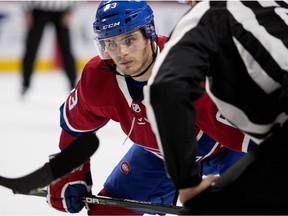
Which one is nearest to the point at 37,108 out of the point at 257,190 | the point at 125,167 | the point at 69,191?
the point at 125,167

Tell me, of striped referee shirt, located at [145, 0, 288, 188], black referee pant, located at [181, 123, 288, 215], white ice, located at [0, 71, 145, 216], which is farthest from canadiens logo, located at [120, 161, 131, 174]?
black referee pant, located at [181, 123, 288, 215]

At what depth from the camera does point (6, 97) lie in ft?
19.7

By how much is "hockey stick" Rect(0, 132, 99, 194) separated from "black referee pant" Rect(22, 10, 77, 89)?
393 cm

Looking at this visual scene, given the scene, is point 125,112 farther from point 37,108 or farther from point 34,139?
point 37,108

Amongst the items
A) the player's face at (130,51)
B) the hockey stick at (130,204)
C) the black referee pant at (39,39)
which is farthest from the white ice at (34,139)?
the player's face at (130,51)

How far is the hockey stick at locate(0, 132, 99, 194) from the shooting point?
1.88 m

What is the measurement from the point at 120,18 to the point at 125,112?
372 millimetres

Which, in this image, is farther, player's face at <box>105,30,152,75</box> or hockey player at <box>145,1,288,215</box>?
player's face at <box>105,30,152,75</box>

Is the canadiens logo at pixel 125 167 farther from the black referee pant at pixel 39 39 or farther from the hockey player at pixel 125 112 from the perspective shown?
the black referee pant at pixel 39 39

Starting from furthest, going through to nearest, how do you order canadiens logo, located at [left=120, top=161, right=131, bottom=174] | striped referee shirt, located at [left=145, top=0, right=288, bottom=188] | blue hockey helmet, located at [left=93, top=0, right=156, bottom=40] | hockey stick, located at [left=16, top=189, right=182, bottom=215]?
1. canadiens logo, located at [left=120, top=161, right=131, bottom=174]
2. hockey stick, located at [left=16, top=189, right=182, bottom=215]
3. blue hockey helmet, located at [left=93, top=0, right=156, bottom=40]
4. striped referee shirt, located at [left=145, top=0, right=288, bottom=188]

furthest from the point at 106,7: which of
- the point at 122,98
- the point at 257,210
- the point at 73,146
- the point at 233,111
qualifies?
the point at 257,210

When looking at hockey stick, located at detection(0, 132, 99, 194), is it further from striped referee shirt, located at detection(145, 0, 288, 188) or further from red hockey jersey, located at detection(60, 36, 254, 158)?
red hockey jersey, located at detection(60, 36, 254, 158)

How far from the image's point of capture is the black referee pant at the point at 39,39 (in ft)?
19.5

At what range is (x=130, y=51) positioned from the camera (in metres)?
2.24
